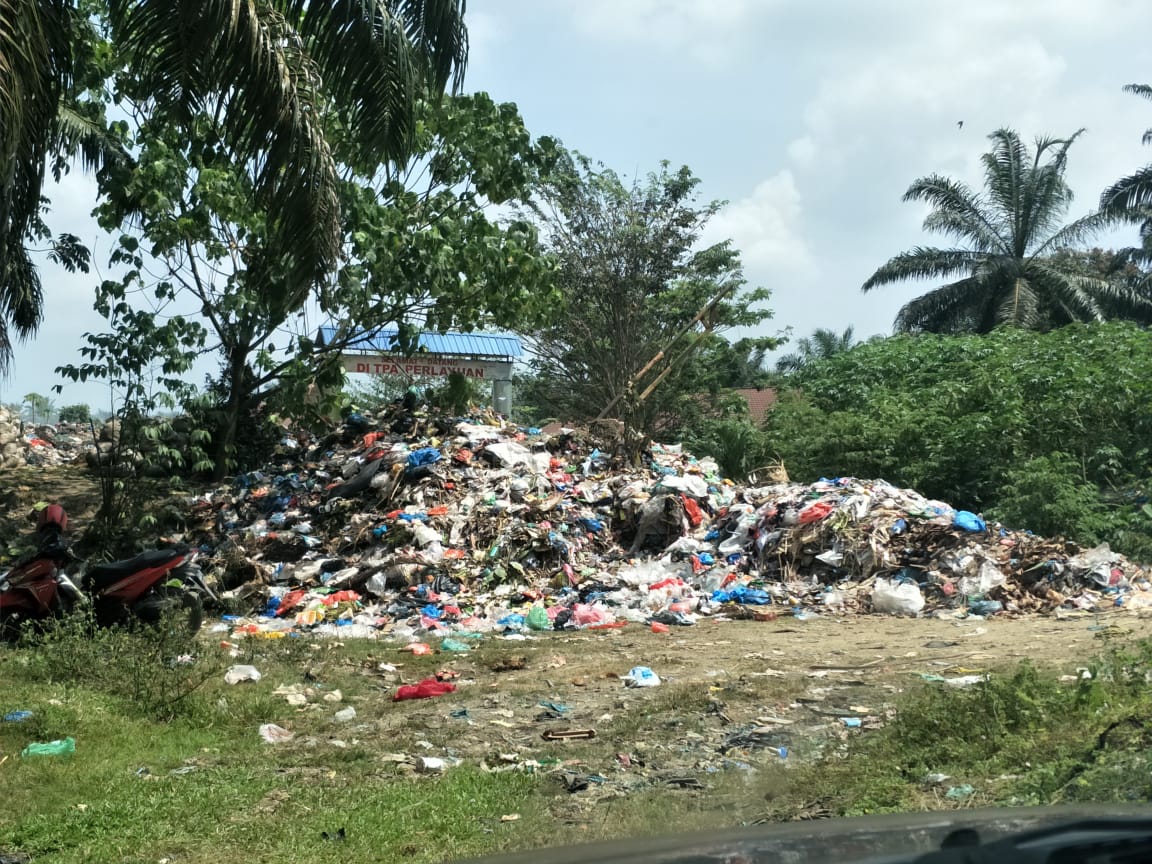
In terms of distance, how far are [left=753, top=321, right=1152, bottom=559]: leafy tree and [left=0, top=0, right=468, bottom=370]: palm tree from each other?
8321 mm

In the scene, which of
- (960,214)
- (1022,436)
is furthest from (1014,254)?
(1022,436)

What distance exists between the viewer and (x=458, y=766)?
5281mm

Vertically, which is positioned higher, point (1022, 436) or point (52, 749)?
point (1022, 436)

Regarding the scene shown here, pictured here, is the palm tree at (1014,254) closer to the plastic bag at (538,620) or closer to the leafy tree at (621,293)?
the leafy tree at (621,293)

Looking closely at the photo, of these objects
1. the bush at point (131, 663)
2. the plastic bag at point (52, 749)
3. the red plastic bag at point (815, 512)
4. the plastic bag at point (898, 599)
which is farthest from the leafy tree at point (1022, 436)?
the plastic bag at point (52, 749)

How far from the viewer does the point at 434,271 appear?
1334 centimetres

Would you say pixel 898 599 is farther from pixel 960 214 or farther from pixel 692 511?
pixel 960 214

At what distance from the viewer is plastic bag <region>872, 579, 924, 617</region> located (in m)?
9.88

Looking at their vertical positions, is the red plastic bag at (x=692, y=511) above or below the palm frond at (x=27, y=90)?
below

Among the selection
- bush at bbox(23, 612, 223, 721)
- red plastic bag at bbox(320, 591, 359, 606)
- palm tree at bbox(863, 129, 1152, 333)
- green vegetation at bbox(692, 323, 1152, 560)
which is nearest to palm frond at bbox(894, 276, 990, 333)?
palm tree at bbox(863, 129, 1152, 333)

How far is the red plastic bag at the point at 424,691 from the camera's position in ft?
22.7

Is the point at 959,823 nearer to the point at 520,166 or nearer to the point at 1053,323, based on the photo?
the point at 520,166

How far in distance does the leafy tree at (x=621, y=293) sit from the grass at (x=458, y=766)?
56.5 ft

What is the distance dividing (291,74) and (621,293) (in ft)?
55.9
